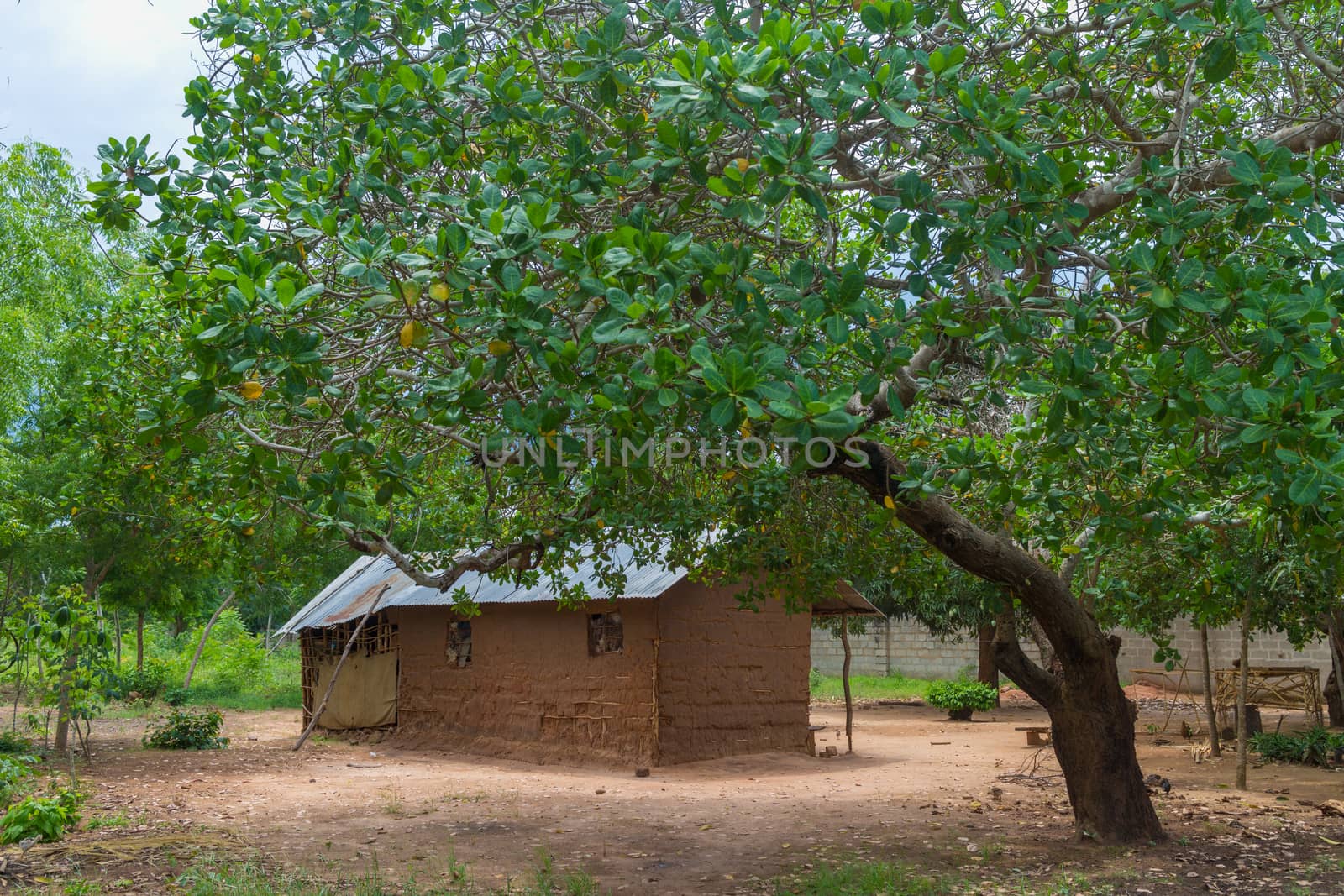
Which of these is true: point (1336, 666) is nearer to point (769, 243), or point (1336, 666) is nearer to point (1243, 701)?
point (1243, 701)

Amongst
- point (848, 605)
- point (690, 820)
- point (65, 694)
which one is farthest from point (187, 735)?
point (848, 605)

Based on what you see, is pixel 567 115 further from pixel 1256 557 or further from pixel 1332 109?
pixel 1256 557

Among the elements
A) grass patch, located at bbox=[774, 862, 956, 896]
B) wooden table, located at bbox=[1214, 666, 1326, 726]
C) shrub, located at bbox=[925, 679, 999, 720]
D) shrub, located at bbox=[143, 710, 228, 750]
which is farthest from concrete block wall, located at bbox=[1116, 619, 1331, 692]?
shrub, located at bbox=[143, 710, 228, 750]

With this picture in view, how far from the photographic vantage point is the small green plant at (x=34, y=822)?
792 cm

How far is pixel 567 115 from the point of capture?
5.70 m

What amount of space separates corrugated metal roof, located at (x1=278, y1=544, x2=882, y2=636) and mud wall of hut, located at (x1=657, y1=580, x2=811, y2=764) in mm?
583

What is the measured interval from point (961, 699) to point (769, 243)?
1826 centimetres

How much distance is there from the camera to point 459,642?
17406 mm

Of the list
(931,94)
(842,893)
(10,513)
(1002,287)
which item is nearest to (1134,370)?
(1002,287)

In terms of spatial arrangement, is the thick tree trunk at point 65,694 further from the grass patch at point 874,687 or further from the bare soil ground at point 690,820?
the grass patch at point 874,687

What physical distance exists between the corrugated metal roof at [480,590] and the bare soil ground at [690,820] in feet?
7.61

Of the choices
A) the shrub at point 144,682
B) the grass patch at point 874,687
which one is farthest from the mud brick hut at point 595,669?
the grass patch at point 874,687

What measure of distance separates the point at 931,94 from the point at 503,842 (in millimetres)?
6997
